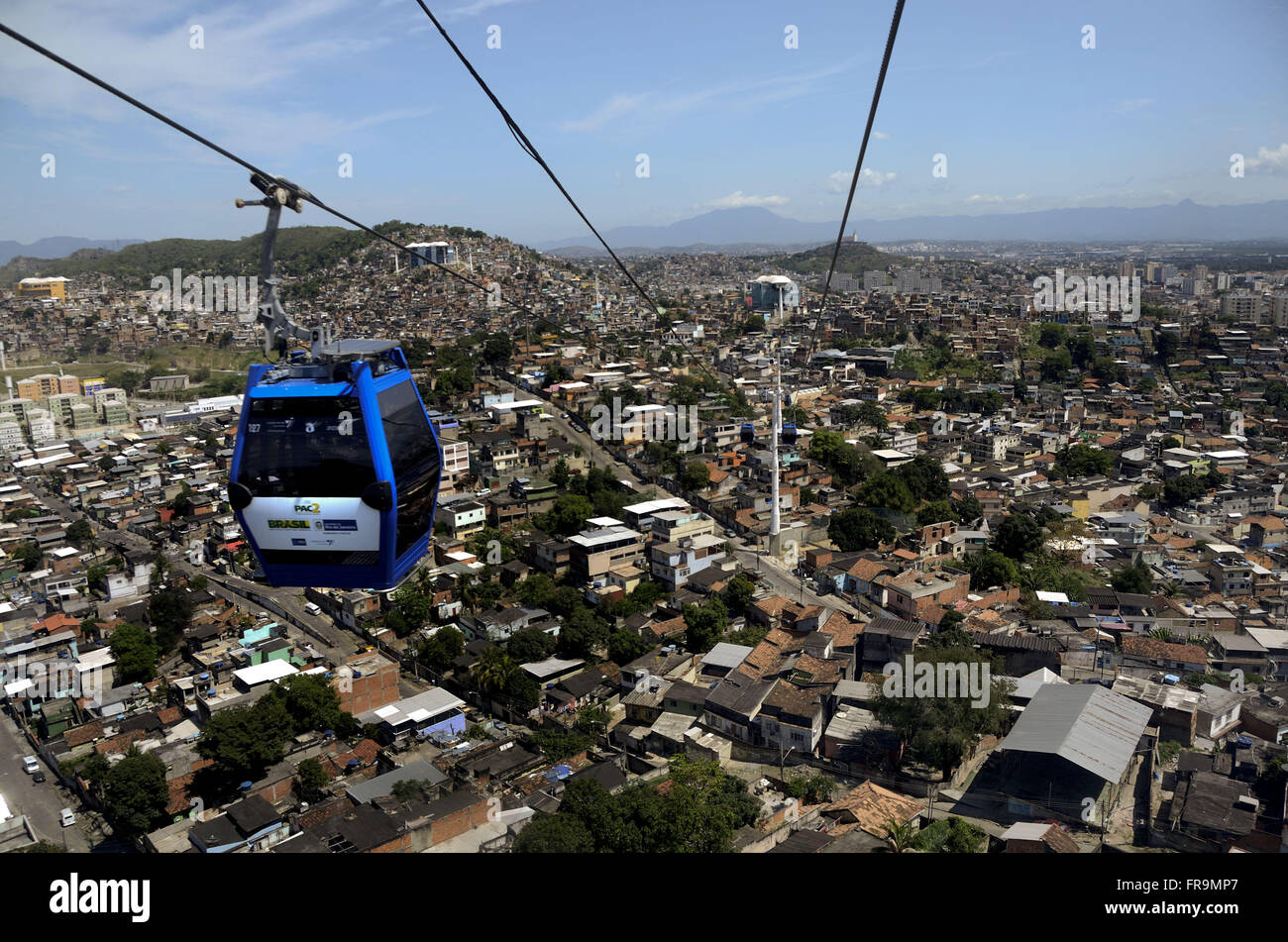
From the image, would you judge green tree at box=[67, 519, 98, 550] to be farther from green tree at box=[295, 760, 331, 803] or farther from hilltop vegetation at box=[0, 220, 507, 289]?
hilltop vegetation at box=[0, 220, 507, 289]

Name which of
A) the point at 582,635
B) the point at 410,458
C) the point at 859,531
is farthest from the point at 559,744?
the point at 859,531

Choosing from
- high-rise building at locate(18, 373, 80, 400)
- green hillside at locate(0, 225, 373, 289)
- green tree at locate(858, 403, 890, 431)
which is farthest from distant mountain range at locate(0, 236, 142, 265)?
green tree at locate(858, 403, 890, 431)

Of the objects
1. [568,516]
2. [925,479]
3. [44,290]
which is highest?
[44,290]

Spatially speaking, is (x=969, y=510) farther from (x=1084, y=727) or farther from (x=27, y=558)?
(x=27, y=558)

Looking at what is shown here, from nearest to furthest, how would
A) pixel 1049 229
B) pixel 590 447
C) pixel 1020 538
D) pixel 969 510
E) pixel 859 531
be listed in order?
pixel 1020 538 → pixel 859 531 → pixel 969 510 → pixel 590 447 → pixel 1049 229

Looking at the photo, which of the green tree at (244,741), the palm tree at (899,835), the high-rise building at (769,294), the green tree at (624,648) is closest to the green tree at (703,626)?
the green tree at (624,648)
